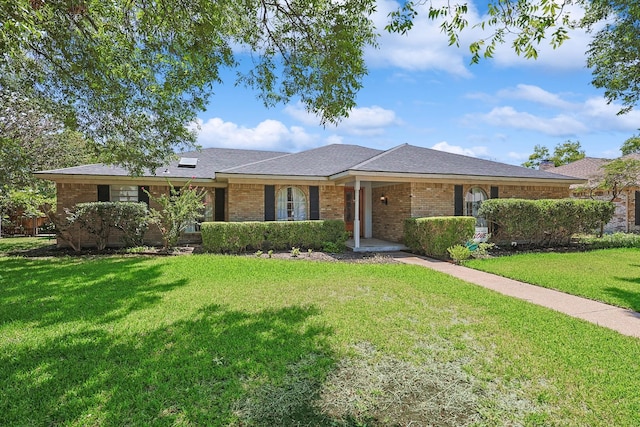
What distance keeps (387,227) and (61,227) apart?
12.4 meters

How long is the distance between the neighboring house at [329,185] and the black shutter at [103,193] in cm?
4

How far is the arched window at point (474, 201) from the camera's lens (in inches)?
571

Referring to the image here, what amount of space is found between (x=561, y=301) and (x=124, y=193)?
48.6 ft

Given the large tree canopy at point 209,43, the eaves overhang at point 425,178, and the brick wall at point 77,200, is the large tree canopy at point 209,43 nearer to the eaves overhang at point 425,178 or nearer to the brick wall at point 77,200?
the brick wall at point 77,200

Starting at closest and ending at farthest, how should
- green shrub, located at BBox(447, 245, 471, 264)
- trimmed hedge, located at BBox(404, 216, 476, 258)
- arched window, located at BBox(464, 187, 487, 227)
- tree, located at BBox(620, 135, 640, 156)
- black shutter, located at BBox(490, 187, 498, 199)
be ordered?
green shrub, located at BBox(447, 245, 471, 264), trimmed hedge, located at BBox(404, 216, 476, 258), arched window, located at BBox(464, 187, 487, 227), black shutter, located at BBox(490, 187, 498, 199), tree, located at BBox(620, 135, 640, 156)

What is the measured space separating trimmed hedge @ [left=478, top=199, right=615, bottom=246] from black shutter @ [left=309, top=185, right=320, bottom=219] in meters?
6.18

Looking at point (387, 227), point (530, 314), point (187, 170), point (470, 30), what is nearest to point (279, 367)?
point (530, 314)

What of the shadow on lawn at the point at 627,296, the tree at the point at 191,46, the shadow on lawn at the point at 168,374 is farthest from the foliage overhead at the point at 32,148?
the shadow on lawn at the point at 627,296

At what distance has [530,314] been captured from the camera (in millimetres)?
5445

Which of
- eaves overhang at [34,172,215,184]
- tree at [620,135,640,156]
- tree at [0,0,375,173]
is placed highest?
tree at [620,135,640,156]

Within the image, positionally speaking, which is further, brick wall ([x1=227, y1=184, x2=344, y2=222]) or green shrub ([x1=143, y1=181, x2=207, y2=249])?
brick wall ([x1=227, y1=184, x2=344, y2=222])

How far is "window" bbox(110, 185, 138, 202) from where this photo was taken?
1405 cm

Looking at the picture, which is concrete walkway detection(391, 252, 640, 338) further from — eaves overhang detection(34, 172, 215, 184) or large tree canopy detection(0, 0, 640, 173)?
eaves overhang detection(34, 172, 215, 184)

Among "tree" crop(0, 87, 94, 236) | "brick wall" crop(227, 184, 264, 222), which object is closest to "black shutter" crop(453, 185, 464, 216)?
"brick wall" crop(227, 184, 264, 222)
